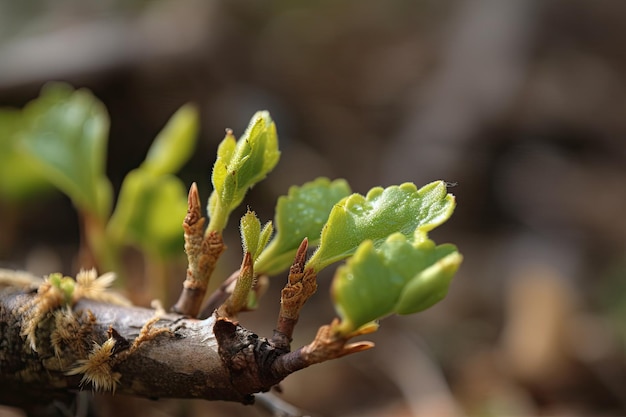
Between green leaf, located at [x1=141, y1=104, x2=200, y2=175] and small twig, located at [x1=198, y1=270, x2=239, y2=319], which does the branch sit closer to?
small twig, located at [x1=198, y1=270, x2=239, y2=319]

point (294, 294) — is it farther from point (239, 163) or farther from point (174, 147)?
point (174, 147)

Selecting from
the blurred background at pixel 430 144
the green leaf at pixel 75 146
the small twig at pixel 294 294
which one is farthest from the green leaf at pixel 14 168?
the small twig at pixel 294 294

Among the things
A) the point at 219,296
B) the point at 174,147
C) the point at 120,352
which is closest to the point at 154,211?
the point at 174,147

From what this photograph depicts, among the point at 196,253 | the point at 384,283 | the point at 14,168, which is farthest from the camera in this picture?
the point at 14,168

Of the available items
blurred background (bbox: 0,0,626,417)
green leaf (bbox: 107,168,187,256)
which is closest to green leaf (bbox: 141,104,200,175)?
green leaf (bbox: 107,168,187,256)

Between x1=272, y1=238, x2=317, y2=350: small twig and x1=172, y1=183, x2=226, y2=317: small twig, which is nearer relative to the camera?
x1=272, y1=238, x2=317, y2=350: small twig

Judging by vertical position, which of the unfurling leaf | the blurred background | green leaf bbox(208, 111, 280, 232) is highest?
green leaf bbox(208, 111, 280, 232)
